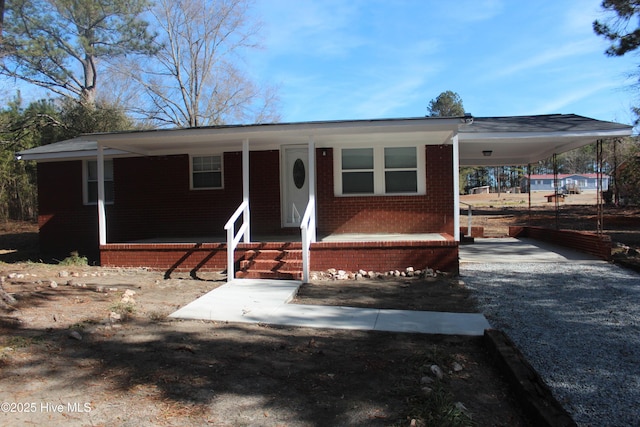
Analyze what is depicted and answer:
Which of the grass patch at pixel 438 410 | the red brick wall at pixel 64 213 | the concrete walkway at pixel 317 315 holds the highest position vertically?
the red brick wall at pixel 64 213

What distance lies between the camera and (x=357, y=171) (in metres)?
11.5

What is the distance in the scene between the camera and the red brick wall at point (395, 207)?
11.3m

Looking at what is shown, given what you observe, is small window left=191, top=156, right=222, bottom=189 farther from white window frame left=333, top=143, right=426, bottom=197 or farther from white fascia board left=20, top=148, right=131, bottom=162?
white window frame left=333, top=143, right=426, bottom=197

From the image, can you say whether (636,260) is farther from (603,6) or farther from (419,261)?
(603,6)

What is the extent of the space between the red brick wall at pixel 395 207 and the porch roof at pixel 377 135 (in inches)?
20.7

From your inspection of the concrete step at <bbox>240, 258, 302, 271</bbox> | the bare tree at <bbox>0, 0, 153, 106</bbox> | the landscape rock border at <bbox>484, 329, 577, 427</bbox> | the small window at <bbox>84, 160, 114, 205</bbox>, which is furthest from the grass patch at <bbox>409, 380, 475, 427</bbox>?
the bare tree at <bbox>0, 0, 153, 106</bbox>

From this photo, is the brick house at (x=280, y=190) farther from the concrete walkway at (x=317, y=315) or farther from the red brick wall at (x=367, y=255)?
the concrete walkway at (x=317, y=315)

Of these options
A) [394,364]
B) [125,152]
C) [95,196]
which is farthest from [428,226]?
[95,196]

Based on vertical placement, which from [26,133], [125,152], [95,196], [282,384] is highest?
[26,133]

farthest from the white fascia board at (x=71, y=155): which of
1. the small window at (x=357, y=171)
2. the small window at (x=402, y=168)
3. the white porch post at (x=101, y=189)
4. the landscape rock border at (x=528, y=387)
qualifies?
the landscape rock border at (x=528, y=387)

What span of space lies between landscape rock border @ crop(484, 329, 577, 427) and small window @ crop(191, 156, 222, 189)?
9.17 metres

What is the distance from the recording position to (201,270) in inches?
376

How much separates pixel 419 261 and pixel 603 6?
1028 cm

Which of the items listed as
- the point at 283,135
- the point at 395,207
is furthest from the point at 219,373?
the point at 395,207
